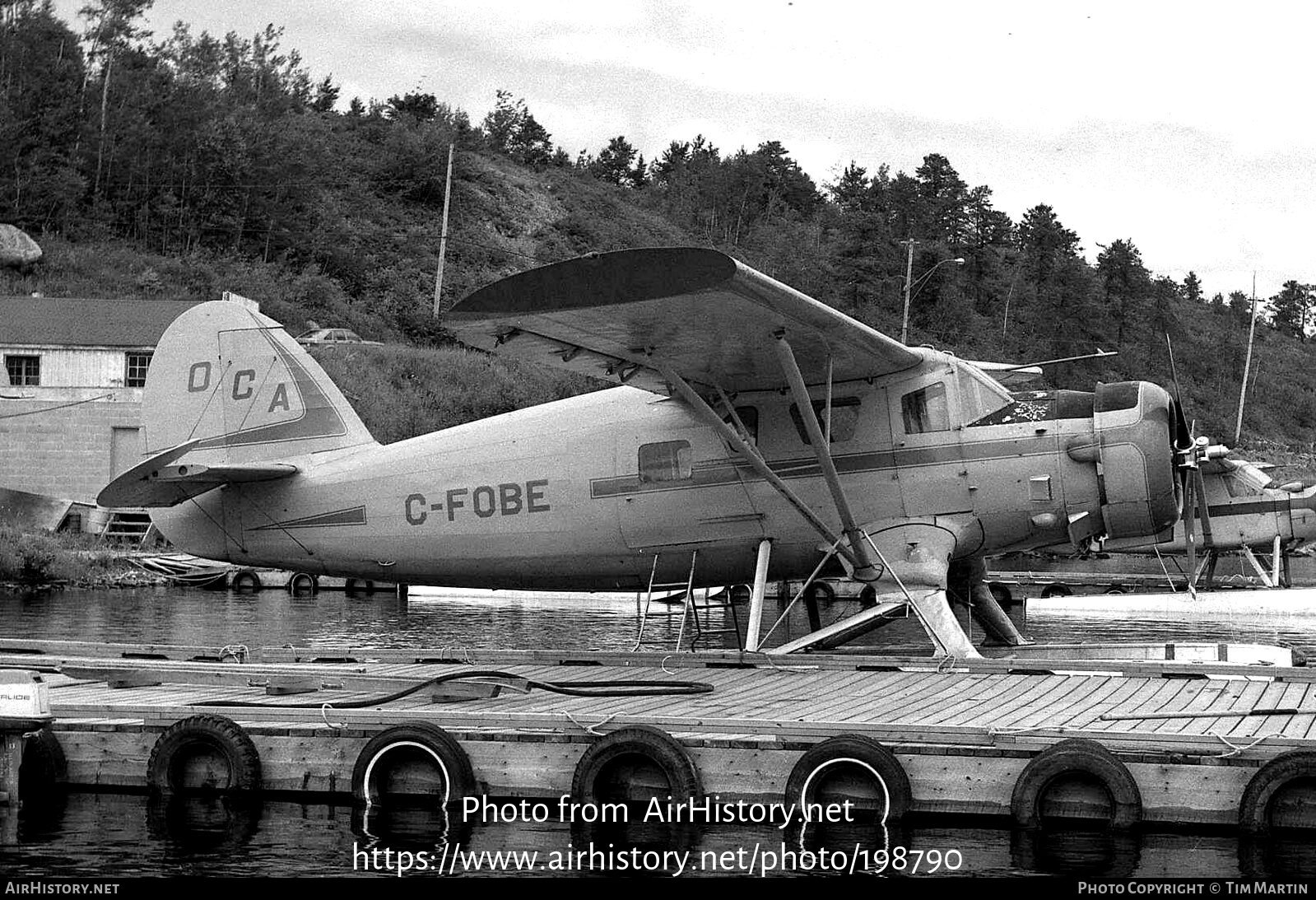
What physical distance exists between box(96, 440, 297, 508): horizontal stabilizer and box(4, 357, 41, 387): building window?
3172cm

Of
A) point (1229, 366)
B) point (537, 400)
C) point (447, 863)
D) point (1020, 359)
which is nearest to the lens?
point (447, 863)

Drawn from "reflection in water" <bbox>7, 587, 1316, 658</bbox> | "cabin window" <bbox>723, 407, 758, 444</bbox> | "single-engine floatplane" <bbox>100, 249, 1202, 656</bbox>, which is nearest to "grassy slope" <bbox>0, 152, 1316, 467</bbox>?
"reflection in water" <bbox>7, 587, 1316, 658</bbox>

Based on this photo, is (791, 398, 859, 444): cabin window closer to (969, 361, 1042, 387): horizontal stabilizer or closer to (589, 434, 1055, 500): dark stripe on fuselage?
(589, 434, 1055, 500): dark stripe on fuselage

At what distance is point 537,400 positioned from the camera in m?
53.2

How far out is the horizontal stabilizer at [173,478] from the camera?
13250mm

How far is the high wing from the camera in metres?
9.70

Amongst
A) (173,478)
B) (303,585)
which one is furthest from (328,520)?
(303,585)

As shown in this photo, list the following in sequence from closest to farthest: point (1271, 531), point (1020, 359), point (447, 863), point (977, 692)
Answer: point (447, 863), point (977, 692), point (1271, 531), point (1020, 359)

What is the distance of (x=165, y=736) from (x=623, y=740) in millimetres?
2850

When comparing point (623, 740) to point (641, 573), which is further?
point (641, 573)

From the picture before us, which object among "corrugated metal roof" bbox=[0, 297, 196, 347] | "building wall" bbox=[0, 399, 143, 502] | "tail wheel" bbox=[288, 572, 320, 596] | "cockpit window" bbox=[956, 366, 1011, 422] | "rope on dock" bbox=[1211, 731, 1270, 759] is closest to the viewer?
"rope on dock" bbox=[1211, 731, 1270, 759]

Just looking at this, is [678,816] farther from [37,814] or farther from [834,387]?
[834,387]

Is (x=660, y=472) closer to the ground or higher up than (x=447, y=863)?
higher up

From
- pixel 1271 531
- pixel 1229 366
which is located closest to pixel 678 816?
pixel 1271 531
